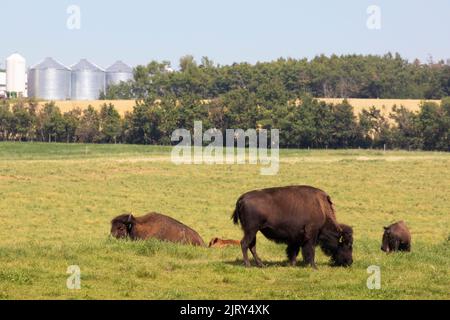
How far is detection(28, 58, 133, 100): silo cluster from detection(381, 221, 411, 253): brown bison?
512 feet

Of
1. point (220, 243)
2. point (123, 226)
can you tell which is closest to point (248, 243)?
point (123, 226)

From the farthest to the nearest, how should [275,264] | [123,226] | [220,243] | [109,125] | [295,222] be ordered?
1. [109,125]
2. [220,243]
3. [123,226]
4. [275,264]
5. [295,222]

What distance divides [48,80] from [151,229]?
166 m

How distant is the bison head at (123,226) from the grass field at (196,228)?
379 millimetres

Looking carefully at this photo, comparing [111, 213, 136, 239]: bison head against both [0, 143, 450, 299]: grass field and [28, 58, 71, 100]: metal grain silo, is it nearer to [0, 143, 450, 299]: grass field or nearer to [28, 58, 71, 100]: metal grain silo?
[0, 143, 450, 299]: grass field

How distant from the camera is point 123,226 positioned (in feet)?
60.8

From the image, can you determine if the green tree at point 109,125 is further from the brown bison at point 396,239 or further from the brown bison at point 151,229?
the brown bison at point 396,239

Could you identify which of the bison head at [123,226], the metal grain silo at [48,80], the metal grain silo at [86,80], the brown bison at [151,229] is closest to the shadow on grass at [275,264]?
the brown bison at [151,229]

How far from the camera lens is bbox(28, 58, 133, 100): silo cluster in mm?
178875

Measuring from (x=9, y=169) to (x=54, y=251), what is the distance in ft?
145

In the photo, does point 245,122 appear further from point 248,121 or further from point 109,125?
point 109,125

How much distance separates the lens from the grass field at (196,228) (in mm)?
13117
